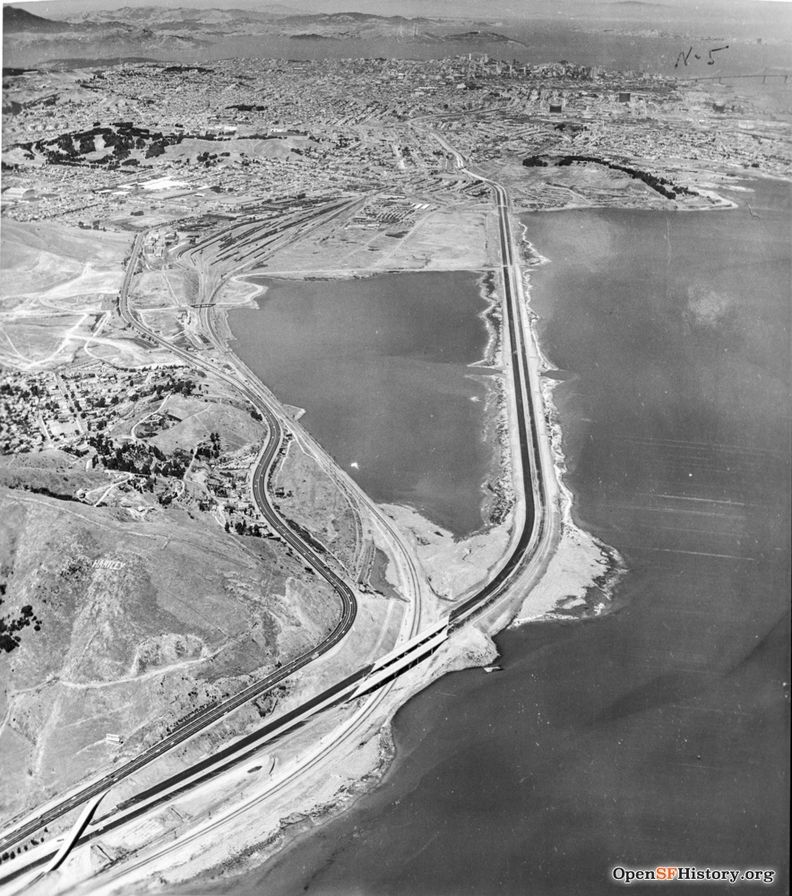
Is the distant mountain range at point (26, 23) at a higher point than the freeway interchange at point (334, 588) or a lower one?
higher

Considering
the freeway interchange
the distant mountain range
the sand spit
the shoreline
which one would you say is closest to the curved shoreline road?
the freeway interchange

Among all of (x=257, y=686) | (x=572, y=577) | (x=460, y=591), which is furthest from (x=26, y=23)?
(x=572, y=577)

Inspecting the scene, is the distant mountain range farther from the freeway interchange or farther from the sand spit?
the sand spit

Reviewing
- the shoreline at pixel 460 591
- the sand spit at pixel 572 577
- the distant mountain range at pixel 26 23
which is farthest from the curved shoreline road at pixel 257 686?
the distant mountain range at pixel 26 23

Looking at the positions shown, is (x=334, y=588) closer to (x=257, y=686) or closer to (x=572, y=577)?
(x=257, y=686)

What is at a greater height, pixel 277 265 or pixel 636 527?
pixel 277 265

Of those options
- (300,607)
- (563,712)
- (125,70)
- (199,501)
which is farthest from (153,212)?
(563,712)

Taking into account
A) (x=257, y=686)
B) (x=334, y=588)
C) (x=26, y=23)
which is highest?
(x=26, y=23)

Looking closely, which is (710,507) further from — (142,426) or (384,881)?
(142,426)

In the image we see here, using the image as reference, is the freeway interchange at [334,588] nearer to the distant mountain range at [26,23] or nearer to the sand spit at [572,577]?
the sand spit at [572,577]
